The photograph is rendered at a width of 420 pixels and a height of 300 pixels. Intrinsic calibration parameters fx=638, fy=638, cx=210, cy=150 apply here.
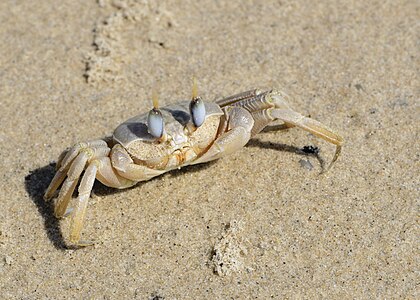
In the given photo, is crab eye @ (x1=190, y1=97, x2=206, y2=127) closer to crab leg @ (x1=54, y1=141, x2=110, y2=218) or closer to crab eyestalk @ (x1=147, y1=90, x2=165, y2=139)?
crab eyestalk @ (x1=147, y1=90, x2=165, y2=139)

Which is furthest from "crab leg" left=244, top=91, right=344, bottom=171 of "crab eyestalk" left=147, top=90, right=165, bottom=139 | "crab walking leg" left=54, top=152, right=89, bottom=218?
"crab walking leg" left=54, top=152, right=89, bottom=218

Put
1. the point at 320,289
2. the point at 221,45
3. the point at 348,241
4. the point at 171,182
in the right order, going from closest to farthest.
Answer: the point at 320,289, the point at 348,241, the point at 171,182, the point at 221,45

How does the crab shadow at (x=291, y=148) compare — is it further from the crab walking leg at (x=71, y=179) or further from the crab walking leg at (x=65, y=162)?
the crab walking leg at (x=71, y=179)

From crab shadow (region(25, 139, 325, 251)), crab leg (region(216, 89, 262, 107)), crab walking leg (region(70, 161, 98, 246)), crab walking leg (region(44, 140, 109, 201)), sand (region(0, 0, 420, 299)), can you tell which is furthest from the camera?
crab leg (region(216, 89, 262, 107))

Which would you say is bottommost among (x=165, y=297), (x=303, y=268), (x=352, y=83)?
(x=165, y=297)

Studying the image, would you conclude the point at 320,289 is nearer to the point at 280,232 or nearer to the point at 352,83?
the point at 280,232

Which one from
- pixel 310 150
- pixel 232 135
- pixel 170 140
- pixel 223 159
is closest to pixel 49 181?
pixel 170 140

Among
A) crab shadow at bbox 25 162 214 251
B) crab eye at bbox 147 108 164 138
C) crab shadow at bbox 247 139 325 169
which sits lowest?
crab shadow at bbox 25 162 214 251

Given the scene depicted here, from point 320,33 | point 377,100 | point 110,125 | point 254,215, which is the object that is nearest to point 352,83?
point 377,100
